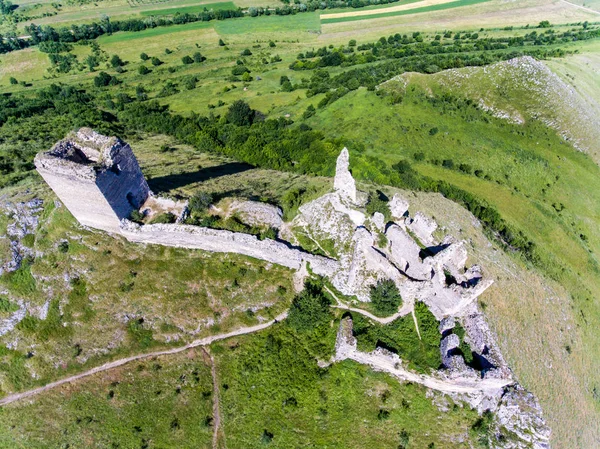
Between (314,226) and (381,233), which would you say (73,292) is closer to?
(314,226)

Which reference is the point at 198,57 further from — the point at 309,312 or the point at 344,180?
the point at 309,312

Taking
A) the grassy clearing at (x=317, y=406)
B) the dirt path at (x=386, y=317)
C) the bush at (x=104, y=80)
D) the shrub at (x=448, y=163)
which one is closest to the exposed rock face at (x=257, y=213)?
the dirt path at (x=386, y=317)

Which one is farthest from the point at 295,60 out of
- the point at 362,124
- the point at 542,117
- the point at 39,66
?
the point at 39,66

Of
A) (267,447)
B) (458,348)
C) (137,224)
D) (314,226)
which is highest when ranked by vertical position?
(137,224)

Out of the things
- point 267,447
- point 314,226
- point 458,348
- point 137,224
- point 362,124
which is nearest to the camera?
point 267,447

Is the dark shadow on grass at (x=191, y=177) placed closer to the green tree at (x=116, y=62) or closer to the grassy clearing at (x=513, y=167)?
the grassy clearing at (x=513, y=167)

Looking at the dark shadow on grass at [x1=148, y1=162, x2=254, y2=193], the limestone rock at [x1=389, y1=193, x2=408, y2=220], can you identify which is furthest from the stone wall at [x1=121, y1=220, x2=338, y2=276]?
the limestone rock at [x1=389, y1=193, x2=408, y2=220]

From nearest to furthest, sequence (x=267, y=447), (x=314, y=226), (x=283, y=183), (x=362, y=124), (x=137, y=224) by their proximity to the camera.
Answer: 1. (x=267, y=447)
2. (x=137, y=224)
3. (x=314, y=226)
4. (x=283, y=183)
5. (x=362, y=124)

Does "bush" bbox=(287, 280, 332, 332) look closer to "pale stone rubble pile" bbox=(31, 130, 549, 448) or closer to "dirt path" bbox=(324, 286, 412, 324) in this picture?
"dirt path" bbox=(324, 286, 412, 324)
